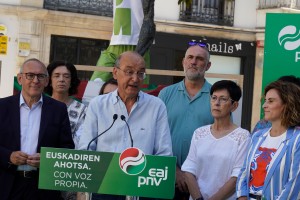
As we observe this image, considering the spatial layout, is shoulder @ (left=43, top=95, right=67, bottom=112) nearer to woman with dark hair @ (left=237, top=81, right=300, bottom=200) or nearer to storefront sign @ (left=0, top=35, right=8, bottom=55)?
woman with dark hair @ (left=237, top=81, right=300, bottom=200)

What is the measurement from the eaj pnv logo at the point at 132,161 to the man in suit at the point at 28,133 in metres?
1.03

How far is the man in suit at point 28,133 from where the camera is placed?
18.5 ft

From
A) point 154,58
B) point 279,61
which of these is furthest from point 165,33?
point 279,61

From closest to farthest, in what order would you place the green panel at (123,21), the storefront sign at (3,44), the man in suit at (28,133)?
the man in suit at (28,133), the green panel at (123,21), the storefront sign at (3,44)

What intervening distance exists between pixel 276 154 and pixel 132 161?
3.43ft

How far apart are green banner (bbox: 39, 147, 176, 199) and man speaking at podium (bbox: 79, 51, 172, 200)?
1.32 ft

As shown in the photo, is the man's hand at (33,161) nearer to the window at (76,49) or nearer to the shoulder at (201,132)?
the shoulder at (201,132)

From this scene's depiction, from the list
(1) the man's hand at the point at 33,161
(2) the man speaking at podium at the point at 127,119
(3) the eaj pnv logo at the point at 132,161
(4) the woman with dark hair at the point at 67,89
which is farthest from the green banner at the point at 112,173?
(4) the woman with dark hair at the point at 67,89

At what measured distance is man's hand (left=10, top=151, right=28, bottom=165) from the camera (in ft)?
18.1

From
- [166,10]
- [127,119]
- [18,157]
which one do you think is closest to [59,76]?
[18,157]

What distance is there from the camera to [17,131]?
5656 millimetres

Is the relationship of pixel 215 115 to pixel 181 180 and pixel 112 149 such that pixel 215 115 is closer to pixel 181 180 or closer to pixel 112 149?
pixel 181 180

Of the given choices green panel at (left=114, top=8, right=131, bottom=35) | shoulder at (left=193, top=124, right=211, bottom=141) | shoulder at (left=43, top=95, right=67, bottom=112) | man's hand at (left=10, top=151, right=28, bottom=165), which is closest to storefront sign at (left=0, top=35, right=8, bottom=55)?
green panel at (left=114, top=8, right=131, bottom=35)

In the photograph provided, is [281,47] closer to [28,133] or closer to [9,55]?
[28,133]
